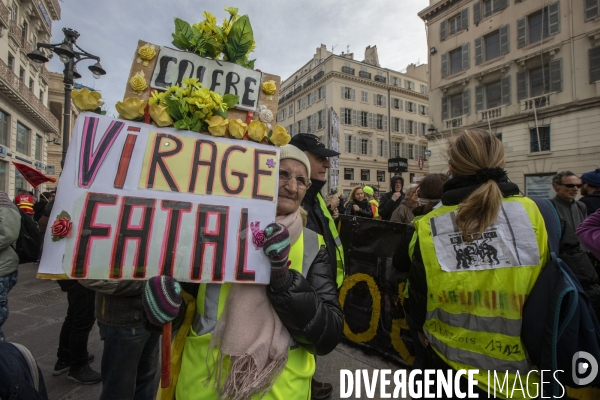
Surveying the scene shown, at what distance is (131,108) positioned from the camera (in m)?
1.41

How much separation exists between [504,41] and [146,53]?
81.3ft

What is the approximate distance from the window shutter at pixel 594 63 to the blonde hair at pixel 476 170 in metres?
21.1

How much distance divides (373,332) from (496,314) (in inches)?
92.8

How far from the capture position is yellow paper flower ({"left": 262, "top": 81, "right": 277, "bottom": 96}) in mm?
1706

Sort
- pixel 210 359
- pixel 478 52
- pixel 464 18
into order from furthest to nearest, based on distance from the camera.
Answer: pixel 464 18
pixel 478 52
pixel 210 359

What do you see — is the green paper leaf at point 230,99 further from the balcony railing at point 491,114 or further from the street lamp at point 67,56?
the balcony railing at point 491,114

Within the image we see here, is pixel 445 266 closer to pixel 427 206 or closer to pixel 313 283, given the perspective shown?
pixel 313 283

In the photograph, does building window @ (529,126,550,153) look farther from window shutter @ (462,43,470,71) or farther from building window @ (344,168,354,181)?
building window @ (344,168,354,181)

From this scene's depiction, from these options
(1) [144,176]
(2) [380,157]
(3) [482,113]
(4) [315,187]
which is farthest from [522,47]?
(1) [144,176]

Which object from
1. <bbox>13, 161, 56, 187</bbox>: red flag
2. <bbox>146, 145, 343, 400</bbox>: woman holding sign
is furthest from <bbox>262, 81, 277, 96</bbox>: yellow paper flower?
<bbox>13, 161, 56, 187</bbox>: red flag

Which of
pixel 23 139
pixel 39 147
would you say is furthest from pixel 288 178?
pixel 39 147

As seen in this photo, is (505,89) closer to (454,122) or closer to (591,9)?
(454,122)

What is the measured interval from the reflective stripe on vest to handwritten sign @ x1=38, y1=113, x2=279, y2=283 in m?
0.13

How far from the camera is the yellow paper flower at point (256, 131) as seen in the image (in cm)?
150
